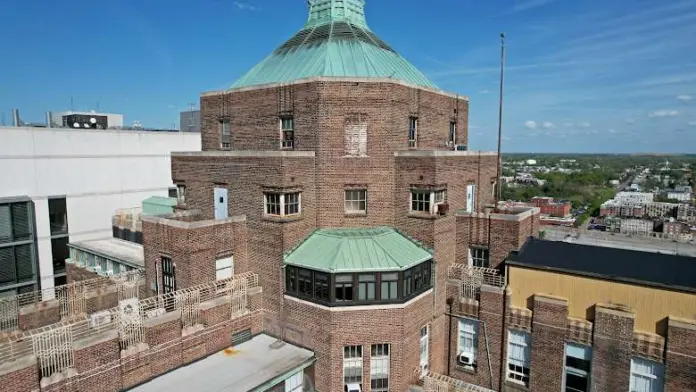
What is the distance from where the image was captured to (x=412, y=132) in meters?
22.7

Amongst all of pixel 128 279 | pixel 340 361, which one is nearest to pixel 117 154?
pixel 128 279

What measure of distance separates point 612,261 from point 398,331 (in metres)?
10.0

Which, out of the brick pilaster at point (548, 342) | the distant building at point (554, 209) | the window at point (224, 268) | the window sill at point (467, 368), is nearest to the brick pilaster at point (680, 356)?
the brick pilaster at point (548, 342)

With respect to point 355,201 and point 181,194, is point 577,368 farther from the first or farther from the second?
point 181,194

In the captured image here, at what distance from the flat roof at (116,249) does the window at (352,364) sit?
617 inches

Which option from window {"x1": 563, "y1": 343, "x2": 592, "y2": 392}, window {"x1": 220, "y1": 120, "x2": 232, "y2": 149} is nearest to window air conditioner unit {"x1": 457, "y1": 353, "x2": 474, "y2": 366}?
window {"x1": 563, "y1": 343, "x2": 592, "y2": 392}

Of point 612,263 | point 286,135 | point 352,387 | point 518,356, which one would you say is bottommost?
point 352,387

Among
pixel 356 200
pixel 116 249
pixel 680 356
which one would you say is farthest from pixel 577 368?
pixel 116 249

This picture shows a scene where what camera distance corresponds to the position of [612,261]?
1855 cm

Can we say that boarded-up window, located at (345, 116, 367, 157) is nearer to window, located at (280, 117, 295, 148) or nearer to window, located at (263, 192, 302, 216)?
window, located at (280, 117, 295, 148)

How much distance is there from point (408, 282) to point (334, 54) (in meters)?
13.2

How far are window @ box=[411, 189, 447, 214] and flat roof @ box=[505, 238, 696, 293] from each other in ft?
14.0

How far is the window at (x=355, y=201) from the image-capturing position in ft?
69.1

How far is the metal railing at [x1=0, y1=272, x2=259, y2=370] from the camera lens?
13992 millimetres
